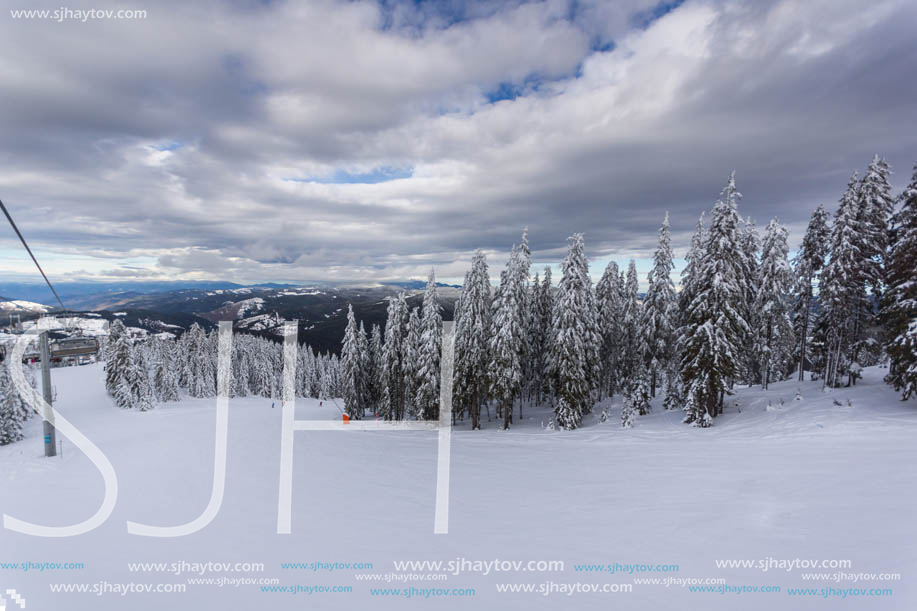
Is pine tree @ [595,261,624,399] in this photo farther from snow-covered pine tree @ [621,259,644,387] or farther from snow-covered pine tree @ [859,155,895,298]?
snow-covered pine tree @ [859,155,895,298]

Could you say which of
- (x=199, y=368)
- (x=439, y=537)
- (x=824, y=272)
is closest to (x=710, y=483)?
(x=439, y=537)

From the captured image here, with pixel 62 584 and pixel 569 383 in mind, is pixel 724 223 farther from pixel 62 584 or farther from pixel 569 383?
pixel 62 584

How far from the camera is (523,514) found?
35.5 ft

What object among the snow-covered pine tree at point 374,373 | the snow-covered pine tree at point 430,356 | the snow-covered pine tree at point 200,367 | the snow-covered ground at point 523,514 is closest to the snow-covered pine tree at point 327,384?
the snow-covered pine tree at point 200,367

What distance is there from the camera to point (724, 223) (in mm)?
23859

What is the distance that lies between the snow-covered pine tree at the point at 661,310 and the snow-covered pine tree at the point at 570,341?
293 inches

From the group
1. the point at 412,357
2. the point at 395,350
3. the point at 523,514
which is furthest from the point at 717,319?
the point at 395,350

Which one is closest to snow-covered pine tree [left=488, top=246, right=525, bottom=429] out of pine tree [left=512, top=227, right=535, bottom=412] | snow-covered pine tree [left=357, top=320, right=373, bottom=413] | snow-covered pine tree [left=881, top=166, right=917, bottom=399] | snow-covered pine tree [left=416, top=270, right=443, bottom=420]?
pine tree [left=512, top=227, right=535, bottom=412]

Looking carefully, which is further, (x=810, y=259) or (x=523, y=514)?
(x=810, y=259)

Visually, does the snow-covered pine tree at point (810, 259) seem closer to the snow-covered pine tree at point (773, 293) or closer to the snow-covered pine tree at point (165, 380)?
the snow-covered pine tree at point (773, 293)

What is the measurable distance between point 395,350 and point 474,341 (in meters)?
10.5

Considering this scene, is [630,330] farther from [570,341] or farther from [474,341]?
[474,341]

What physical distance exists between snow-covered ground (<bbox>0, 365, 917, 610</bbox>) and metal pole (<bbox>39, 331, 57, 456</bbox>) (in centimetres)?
120

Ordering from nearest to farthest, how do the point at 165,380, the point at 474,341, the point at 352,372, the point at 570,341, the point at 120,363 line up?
the point at 570,341
the point at 474,341
the point at 352,372
the point at 120,363
the point at 165,380
